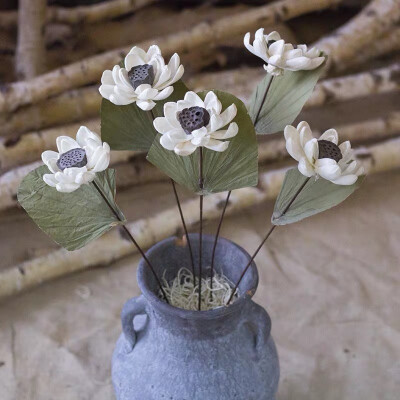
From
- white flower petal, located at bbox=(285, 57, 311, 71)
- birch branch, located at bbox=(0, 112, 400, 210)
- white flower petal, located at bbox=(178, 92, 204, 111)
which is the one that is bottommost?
birch branch, located at bbox=(0, 112, 400, 210)

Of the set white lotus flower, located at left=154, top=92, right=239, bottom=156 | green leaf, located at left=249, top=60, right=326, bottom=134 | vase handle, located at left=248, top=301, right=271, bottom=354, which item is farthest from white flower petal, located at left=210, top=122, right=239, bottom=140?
vase handle, located at left=248, top=301, right=271, bottom=354

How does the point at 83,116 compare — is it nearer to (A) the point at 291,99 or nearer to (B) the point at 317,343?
(B) the point at 317,343

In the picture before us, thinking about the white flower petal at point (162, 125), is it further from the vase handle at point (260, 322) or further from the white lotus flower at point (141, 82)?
the vase handle at point (260, 322)

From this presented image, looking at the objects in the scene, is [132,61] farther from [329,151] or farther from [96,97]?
[96,97]

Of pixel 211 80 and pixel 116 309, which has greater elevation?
pixel 211 80

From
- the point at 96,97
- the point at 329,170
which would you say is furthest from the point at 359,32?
the point at 329,170

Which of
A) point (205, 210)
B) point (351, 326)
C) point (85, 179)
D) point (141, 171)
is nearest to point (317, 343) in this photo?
point (351, 326)

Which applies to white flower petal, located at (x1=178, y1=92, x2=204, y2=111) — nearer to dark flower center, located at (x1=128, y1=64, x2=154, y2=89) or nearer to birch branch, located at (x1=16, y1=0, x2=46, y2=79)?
dark flower center, located at (x1=128, y1=64, x2=154, y2=89)
